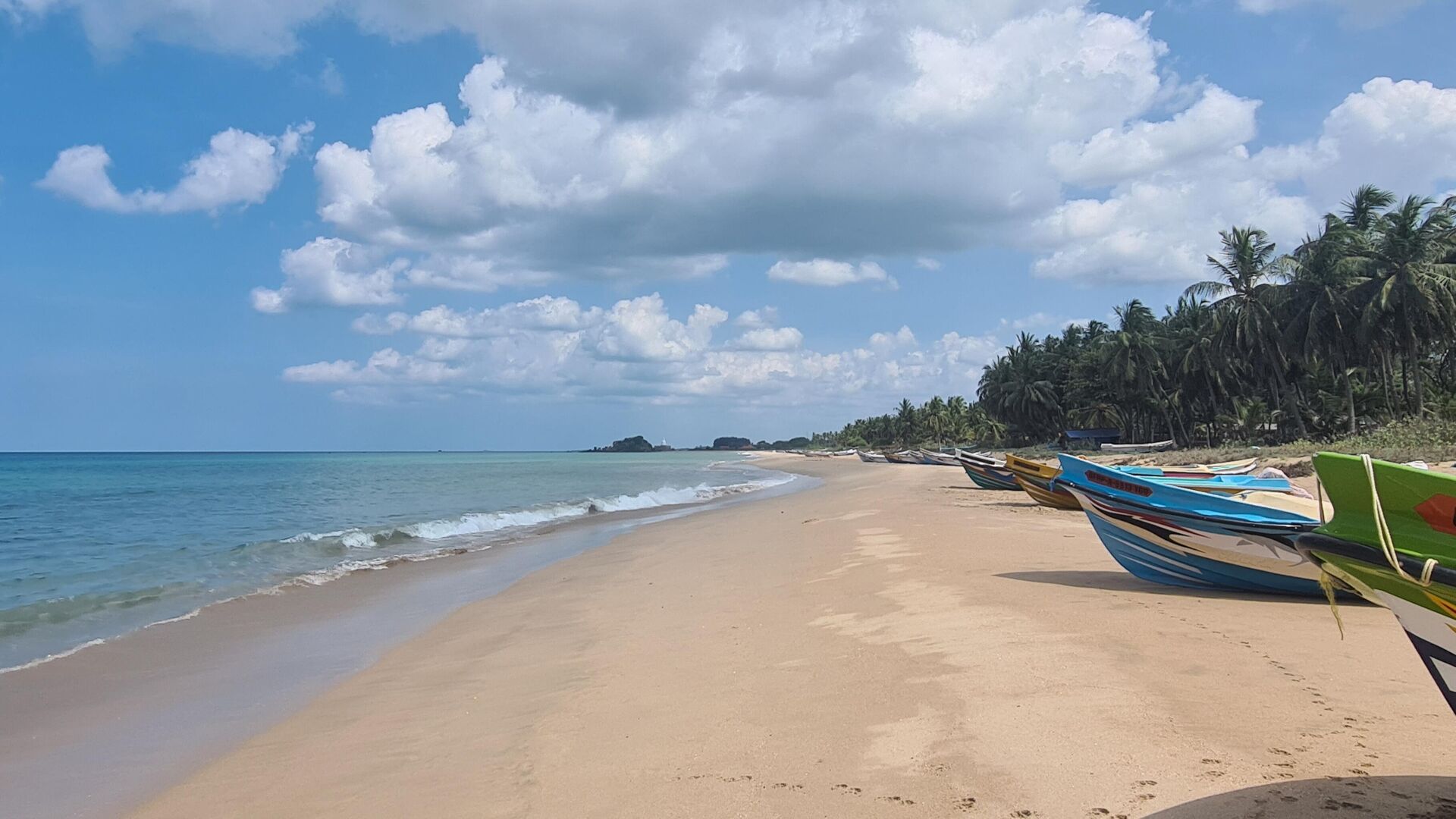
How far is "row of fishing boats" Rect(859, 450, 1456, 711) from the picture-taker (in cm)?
339

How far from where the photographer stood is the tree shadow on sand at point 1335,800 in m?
3.58

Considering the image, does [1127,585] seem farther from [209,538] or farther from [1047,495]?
[209,538]

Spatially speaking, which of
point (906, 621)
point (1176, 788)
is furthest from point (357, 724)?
point (1176, 788)

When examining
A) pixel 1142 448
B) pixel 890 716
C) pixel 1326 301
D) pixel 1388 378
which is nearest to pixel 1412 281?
pixel 1326 301

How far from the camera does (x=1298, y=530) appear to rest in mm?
8258

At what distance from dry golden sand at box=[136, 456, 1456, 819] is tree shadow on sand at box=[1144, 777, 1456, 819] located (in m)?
0.01

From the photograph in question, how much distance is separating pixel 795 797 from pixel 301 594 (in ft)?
38.4

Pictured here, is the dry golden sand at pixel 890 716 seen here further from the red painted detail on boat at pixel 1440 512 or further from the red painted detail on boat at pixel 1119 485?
the red painted detail on boat at pixel 1440 512

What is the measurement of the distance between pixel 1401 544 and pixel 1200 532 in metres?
5.95

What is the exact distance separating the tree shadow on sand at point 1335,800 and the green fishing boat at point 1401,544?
406mm

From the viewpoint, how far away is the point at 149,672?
8.73m

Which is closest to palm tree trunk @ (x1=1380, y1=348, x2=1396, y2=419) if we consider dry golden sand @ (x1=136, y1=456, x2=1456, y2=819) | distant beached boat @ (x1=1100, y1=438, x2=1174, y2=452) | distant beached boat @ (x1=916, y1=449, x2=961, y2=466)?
distant beached boat @ (x1=1100, y1=438, x2=1174, y2=452)

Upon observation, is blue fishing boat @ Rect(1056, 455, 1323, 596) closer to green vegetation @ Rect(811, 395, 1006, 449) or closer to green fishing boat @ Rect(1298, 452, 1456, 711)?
green fishing boat @ Rect(1298, 452, 1456, 711)

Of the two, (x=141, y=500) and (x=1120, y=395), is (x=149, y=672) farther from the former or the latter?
(x=1120, y=395)
